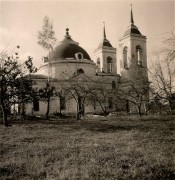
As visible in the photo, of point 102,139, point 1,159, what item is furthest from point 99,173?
point 102,139

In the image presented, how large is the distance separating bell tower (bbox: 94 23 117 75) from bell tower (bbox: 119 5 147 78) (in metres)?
2.35

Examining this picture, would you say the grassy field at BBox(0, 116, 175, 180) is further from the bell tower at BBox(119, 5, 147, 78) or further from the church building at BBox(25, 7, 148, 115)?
the bell tower at BBox(119, 5, 147, 78)

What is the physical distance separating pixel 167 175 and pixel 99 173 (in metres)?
1.89

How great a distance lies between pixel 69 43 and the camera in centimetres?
4919

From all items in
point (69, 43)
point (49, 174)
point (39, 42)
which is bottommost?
point (49, 174)

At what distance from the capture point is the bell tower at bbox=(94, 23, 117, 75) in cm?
5159

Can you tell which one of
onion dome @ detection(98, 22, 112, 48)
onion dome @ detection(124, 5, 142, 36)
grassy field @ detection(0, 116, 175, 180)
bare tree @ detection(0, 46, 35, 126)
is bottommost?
grassy field @ detection(0, 116, 175, 180)

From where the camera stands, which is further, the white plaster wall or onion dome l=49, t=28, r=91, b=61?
onion dome l=49, t=28, r=91, b=61

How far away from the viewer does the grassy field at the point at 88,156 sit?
28.8 feet

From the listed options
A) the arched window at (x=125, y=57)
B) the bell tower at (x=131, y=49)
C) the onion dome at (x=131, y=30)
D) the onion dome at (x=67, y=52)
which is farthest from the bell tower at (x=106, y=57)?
the onion dome at (x=131, y=30)

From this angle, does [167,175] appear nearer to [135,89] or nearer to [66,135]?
[66,135]

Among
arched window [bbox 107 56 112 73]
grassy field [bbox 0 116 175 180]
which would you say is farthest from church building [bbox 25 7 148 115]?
grassy field [bbox 0 116 175 180]

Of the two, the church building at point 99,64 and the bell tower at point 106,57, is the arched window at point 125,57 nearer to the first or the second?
the church building at point 99,64

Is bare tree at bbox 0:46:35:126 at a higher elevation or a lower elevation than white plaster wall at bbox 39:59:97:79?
lower
